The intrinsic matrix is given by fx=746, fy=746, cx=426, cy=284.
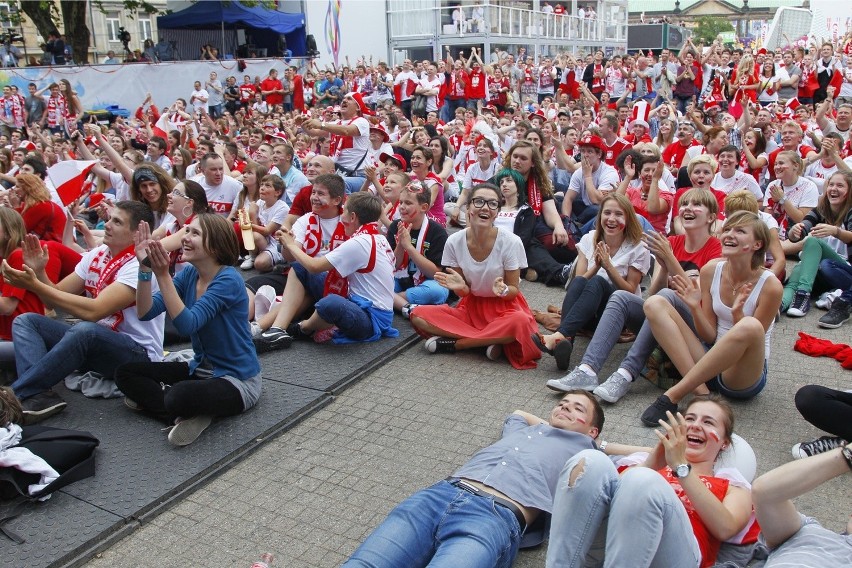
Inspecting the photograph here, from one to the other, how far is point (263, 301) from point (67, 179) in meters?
3.25

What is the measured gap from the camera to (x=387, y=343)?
5809 millimetres

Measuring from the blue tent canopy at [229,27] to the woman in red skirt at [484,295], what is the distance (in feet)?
79.1

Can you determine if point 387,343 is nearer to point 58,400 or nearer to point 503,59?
point 58,400

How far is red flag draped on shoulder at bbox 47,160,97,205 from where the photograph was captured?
7918mm

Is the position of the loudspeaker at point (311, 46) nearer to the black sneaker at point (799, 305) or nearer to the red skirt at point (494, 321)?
the red skirt at point (494, 321)

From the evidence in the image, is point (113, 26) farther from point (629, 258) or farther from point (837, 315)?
point (837, 315)

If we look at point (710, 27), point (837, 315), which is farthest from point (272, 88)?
point (710, 27)

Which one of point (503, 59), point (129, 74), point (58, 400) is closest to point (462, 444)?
point (58, 400)

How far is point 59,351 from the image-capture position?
4.62 metres

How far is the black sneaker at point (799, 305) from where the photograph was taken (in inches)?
241

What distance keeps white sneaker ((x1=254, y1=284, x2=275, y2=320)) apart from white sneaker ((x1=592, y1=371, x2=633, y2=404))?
9.68 feet

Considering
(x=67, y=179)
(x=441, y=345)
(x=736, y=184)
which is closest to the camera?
(x=441, y=345)

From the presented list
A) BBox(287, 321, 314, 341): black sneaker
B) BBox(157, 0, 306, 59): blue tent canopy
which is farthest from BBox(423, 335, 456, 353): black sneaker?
BBox(157, 0, 306, 59): blue tent canopy

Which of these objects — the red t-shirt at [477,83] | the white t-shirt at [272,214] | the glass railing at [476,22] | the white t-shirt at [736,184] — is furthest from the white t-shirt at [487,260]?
the glass railing at [476,22]
